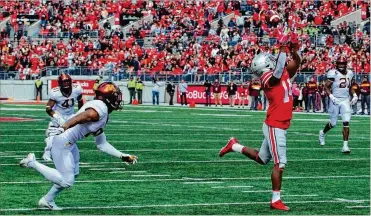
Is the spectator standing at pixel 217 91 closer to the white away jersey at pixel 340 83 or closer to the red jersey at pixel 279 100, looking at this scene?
the white away jersey at pixel 340 83

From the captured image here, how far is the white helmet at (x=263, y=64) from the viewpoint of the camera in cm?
1108

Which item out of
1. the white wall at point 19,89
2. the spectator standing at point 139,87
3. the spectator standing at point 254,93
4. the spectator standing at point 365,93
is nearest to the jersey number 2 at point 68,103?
the spectator standing at point 365,93

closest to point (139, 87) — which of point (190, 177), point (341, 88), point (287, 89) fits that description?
point (341, 88)

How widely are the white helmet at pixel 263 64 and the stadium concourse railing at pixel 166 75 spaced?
27.8 m

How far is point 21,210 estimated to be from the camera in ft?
34.2

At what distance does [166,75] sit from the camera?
151 feet

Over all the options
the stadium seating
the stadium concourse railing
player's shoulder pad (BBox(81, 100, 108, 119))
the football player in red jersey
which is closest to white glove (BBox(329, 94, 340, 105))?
the football player in red jersey

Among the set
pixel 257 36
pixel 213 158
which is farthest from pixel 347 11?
pixel 213 158

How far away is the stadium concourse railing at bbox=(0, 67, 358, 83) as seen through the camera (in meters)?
40.6

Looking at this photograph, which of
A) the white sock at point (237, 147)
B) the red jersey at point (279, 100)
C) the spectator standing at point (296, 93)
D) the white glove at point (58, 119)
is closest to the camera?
the red jersey at point (279, 100)

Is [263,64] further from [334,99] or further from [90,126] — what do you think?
[334,99]

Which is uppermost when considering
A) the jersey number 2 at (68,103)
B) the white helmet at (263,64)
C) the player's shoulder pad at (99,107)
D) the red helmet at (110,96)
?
the white helmet at (263,64)

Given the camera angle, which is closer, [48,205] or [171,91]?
[48,205]

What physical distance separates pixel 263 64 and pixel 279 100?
43 centimetres
